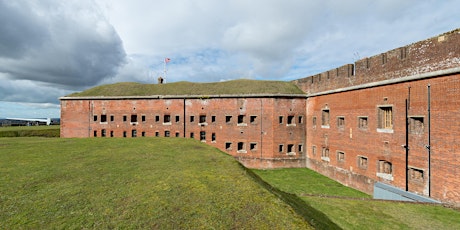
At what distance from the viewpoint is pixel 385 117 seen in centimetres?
1512

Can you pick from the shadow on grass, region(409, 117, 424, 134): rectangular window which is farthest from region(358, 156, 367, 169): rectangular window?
the shadow on grass

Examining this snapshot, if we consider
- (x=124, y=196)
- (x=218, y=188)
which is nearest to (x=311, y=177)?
(x=218, y=188)

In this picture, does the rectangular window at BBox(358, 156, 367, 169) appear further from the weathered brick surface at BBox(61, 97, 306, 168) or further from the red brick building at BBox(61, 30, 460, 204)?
the weathered brick surface at BBox(61, 97, 306, 168)

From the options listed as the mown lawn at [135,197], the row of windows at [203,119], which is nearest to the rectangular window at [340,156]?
the row of windows at [203,119]

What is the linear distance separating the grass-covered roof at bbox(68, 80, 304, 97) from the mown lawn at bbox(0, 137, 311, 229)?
18493mm

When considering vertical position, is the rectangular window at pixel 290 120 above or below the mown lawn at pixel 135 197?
above

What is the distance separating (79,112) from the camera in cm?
2872

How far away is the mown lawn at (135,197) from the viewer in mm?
4258

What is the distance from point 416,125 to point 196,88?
22.8 m

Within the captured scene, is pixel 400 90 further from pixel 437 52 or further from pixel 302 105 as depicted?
pixel 302 105

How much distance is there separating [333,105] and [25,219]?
69.0 feet

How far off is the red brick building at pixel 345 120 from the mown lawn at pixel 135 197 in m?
11.4

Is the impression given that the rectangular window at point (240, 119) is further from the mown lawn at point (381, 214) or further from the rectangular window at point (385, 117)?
the mown lawn at point (381, 214)

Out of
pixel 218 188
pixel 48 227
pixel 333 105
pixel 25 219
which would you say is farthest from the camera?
pixel 333 105
